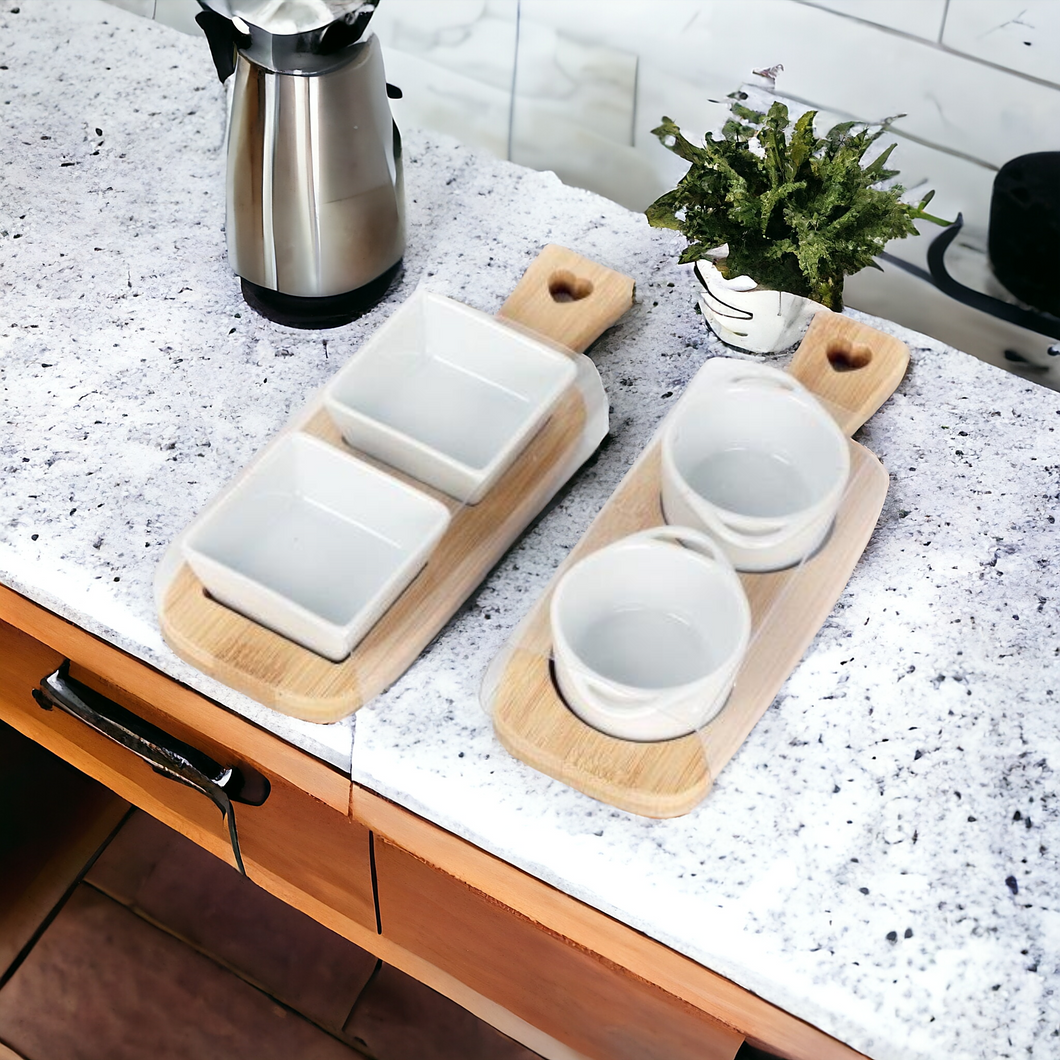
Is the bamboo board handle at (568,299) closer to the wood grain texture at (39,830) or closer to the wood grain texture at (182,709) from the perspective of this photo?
the wood grain texture at (182,709)

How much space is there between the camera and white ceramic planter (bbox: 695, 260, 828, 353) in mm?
785

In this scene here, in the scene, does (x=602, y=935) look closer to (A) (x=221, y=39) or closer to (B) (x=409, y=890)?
(B) (x=409, y=890)

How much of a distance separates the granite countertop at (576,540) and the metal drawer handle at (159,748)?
0.07 metres

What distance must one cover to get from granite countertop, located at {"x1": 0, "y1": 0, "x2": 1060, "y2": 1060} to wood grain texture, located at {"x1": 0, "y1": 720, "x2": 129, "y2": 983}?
61cm

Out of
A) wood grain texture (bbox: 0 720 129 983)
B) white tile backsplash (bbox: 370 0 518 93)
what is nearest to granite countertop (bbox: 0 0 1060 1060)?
white tile backsplash (bbox: 370 0 518 93)

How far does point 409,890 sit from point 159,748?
18 cm

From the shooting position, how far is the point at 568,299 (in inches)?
33.3

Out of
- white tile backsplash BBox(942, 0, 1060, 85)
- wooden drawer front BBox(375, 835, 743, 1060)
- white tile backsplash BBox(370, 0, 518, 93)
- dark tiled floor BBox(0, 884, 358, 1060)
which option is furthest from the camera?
dark tiled floor BBox(0, 884, 358, 1060)

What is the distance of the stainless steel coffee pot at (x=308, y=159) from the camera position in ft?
2.25

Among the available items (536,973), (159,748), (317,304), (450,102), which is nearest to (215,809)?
(159,748)

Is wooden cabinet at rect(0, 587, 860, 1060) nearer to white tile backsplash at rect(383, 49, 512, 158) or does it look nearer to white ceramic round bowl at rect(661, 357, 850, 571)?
white ceramic round bowl at rect(661, 357, 850, 571)

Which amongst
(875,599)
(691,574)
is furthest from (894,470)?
(691,574)

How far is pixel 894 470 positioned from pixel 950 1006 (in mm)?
332

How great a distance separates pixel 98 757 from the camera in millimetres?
928
